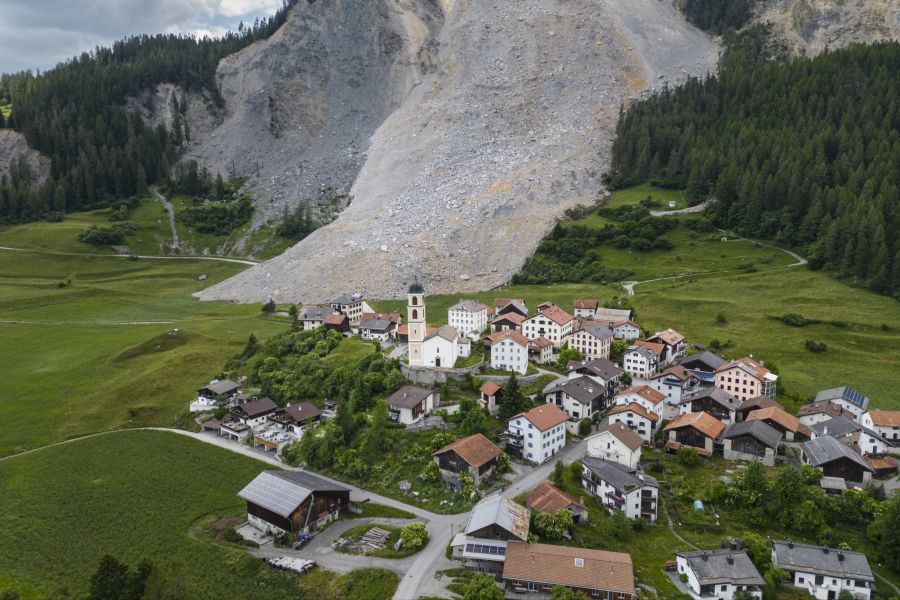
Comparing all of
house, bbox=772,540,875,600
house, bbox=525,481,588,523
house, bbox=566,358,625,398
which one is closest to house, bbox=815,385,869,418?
house, bbox=566,358,625,398

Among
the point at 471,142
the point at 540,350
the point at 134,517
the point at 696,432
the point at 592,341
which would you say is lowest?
the point at 134,517

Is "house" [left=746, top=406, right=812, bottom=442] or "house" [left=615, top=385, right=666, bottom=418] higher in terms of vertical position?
"house" [left=615, top=385, right=666, bottom=418]

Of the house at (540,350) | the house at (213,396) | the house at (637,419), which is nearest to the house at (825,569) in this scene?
the house at (637,419)

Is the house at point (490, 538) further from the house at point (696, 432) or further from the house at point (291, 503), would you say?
the house at point (696, 432)

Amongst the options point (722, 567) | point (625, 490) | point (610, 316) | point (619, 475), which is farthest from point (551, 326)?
point (722, 567)

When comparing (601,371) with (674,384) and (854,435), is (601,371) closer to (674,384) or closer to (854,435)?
(674,384)

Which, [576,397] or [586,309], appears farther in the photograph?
[586,309]

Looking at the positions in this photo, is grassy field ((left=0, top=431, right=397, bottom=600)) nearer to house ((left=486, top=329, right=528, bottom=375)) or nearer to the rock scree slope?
house ((left=486, top=329, right=528, bottom=375))
